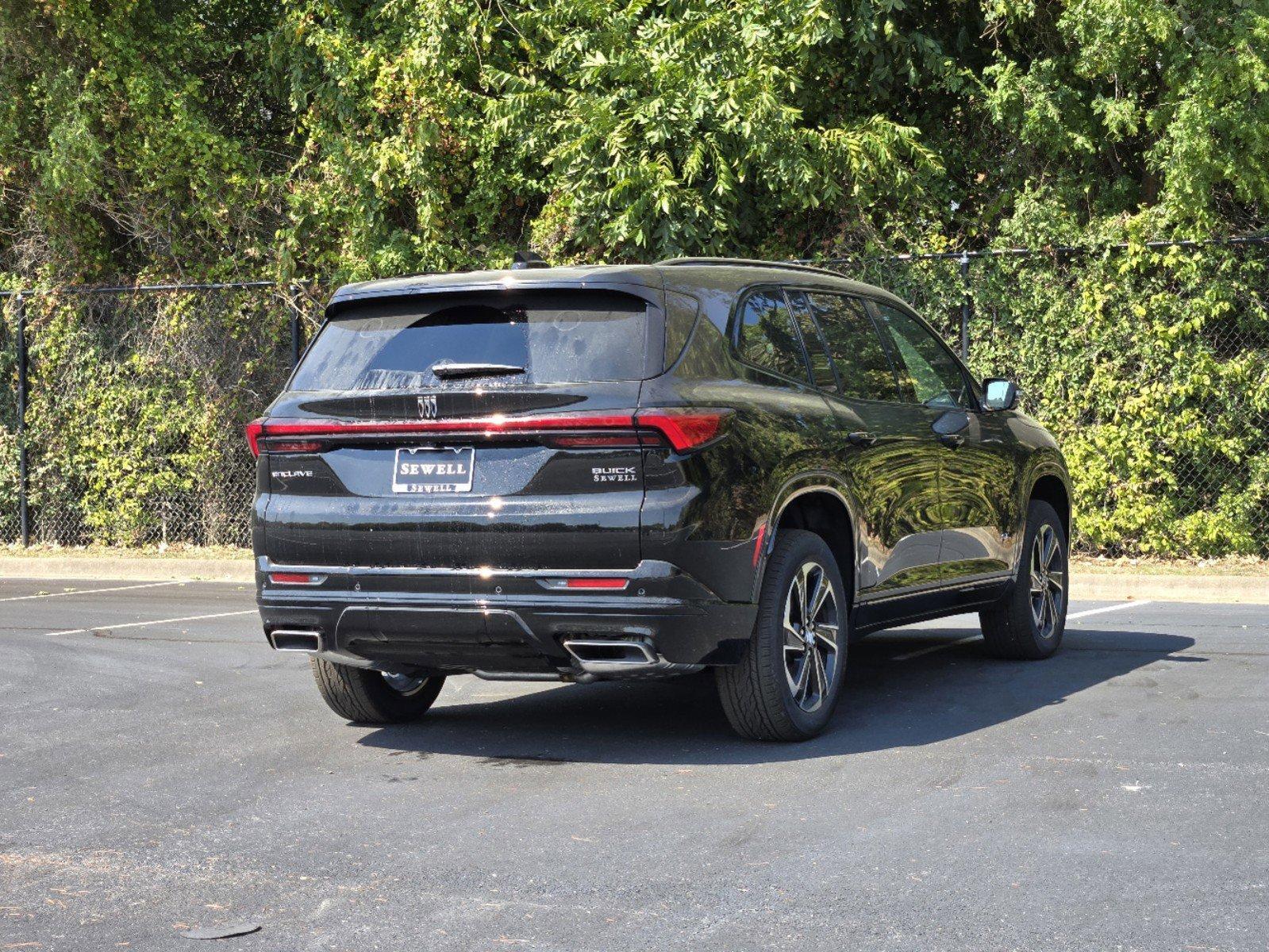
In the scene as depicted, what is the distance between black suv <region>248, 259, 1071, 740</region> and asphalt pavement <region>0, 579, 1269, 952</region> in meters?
0.48

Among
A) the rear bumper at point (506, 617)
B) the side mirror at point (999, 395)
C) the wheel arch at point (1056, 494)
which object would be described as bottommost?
the rear bumper at point (506, 617)

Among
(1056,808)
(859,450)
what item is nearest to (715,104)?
(859,450)

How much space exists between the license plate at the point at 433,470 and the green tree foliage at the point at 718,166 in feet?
29.8

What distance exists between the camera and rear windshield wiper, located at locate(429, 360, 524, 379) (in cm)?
675

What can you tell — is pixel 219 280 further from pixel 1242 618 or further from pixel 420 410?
pixel 420 410

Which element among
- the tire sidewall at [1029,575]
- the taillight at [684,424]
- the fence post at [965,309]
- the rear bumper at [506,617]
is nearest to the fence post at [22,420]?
the fence post at [965,309]

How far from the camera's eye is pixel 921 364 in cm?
879

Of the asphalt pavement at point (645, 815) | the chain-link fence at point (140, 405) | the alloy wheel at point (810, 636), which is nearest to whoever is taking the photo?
the asphalt pavement at point (645, 815)

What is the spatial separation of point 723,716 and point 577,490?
188 centimetres

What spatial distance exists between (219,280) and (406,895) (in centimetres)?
1566

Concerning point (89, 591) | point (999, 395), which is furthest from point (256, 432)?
point (89, 591)

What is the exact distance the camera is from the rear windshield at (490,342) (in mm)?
→ 6715

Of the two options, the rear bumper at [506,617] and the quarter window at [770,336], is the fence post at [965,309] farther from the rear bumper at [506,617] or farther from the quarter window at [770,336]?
the rear bumper at [506,617]

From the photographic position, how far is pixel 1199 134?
14477mm
